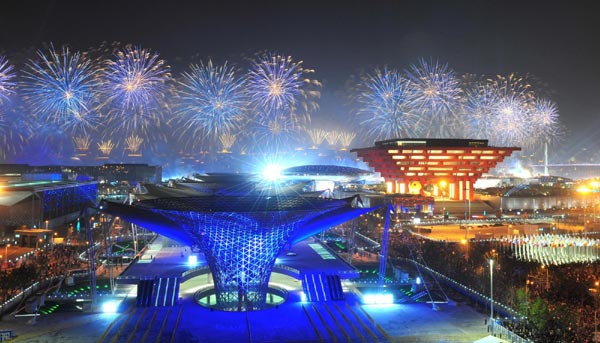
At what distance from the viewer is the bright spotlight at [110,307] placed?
3288cm

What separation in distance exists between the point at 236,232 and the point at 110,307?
9346 millimetres

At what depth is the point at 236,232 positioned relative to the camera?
108ft

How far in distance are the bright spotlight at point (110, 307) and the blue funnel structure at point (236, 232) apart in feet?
17.8

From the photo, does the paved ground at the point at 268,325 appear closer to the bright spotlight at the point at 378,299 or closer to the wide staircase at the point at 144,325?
the wide staircase at the point at 144,325

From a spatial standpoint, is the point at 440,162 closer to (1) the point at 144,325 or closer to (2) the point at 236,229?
(2) the point at 236,229

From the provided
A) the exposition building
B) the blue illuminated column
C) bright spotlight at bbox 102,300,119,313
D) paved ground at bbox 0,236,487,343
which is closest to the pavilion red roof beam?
the exposition building

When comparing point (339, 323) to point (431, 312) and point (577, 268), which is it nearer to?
point (431, 312)

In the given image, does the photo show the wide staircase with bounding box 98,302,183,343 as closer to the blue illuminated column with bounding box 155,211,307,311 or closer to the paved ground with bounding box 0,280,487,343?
the paved ground with bounding box 0,280,487,343

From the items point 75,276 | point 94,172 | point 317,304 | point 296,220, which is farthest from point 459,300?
point 94,172

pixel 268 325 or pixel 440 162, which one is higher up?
pixel 440 162

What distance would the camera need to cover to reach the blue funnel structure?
105ft

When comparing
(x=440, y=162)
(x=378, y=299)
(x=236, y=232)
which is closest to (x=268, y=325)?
(x=236, y=232)

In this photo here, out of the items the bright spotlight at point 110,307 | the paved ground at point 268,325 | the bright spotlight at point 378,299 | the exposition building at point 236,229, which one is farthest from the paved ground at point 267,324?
the exposition building at point 236,229

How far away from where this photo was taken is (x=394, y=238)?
5944 centimetres
